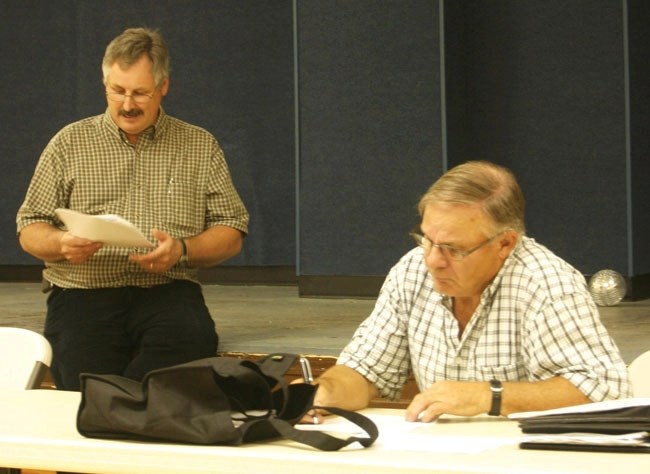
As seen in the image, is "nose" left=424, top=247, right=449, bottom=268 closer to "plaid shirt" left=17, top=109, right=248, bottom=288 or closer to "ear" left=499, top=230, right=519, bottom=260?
"ear" left=499, top=230, right=519, bottom=260

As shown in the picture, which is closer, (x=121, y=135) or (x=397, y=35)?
(x=121, y=135)

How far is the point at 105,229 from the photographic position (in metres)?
3.53

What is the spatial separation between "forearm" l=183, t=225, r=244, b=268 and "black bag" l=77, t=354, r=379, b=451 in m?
Result: 1.91

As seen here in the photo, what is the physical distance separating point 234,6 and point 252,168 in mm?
1050

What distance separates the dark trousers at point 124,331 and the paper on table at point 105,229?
1.09 feet

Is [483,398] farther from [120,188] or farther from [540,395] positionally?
[120,188]

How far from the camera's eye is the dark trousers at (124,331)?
3.87 m

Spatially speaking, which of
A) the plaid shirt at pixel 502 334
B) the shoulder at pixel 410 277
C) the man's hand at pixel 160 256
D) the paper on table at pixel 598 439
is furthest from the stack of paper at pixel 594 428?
the man's hand at pixel 160 256

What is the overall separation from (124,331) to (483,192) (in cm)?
184

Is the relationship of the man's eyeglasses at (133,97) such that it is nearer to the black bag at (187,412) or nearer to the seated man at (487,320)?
the seated man at (487,320)

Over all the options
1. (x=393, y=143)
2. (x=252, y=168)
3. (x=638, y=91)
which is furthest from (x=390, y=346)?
(x=252, y=168)

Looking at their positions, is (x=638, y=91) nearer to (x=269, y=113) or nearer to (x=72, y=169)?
(x=269, y=113)

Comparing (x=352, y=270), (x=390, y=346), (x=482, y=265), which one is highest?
(x=482, y=265)

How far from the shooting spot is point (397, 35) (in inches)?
233
